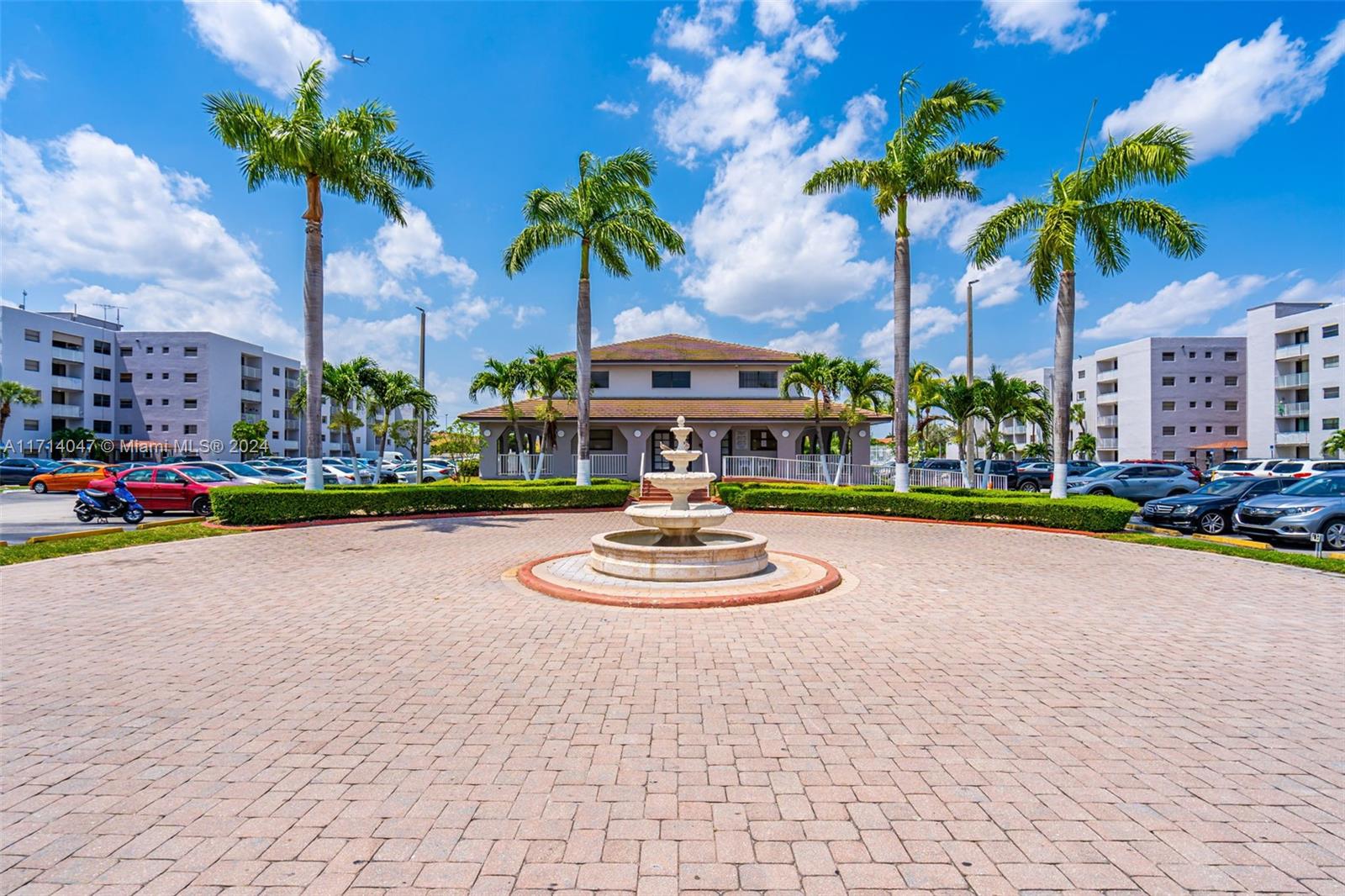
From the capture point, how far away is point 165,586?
8.56 meters

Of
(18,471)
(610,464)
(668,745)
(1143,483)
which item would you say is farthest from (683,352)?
(18,471)

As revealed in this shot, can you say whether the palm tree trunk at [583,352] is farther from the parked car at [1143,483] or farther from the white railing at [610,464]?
the parked car at [1143,483]

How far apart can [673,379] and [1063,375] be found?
59.0ft

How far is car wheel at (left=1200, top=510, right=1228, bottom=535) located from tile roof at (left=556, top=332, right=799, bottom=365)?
704 inches

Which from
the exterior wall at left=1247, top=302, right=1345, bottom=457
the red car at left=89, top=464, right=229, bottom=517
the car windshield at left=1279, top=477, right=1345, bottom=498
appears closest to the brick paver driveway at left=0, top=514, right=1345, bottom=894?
the car windshield at left=1279, top=477, right=1345, bottom=498

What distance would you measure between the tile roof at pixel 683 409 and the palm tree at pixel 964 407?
3764 millimetres

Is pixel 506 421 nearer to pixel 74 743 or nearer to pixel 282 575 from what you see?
pixel 282 575

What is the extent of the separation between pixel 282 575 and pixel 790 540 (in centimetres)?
1054

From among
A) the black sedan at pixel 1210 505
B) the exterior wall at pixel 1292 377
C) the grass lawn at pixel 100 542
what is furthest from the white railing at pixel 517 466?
the exterior wall at pixel 1292 377

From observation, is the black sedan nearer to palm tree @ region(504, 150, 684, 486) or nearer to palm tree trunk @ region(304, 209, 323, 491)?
palm tree @ region(504, 150, 684, 486)

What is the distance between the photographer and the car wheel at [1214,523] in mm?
15508

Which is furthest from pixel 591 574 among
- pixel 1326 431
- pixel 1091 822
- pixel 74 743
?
pixel 1326 431

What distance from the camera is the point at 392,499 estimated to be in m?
17.5

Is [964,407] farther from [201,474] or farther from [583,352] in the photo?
[201,474]
